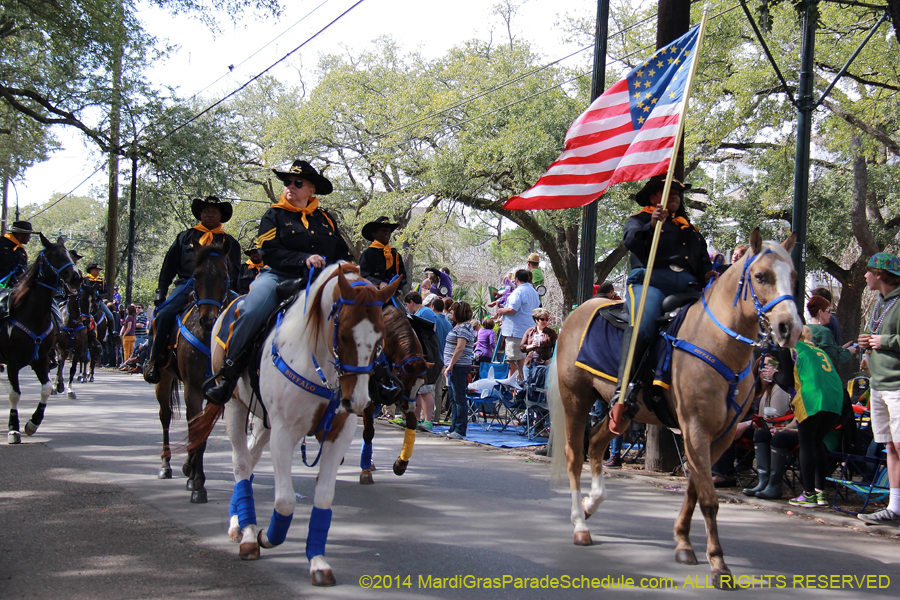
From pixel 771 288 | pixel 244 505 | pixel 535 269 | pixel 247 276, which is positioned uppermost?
pixel 535 269

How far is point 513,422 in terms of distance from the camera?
1533 cm

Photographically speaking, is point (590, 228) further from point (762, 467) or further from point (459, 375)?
point (762, 467)

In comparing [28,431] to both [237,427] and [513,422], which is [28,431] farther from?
[513,422]

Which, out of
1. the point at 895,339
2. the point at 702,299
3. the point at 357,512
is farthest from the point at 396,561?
the point at 895,339

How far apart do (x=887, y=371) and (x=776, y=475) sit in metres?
1.66

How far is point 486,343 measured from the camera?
15.9 meters

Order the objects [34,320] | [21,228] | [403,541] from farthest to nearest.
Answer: [21,228] → [34,320] → [403,541]

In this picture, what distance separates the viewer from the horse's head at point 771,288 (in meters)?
5.03

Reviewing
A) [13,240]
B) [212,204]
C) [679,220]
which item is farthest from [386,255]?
[13,240]

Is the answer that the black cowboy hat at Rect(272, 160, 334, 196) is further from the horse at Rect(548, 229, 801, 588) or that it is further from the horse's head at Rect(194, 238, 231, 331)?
the horse at Rect(548, 229, 801, 588)

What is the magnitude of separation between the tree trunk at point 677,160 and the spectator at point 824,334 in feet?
6.89

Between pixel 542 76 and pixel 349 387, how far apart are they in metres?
28.0

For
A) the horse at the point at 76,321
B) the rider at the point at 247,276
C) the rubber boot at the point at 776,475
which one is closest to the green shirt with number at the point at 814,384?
the rubber boot at the point at 776,475

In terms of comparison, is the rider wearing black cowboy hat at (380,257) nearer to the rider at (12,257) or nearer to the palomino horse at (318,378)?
the palomino horse at (318,378)
